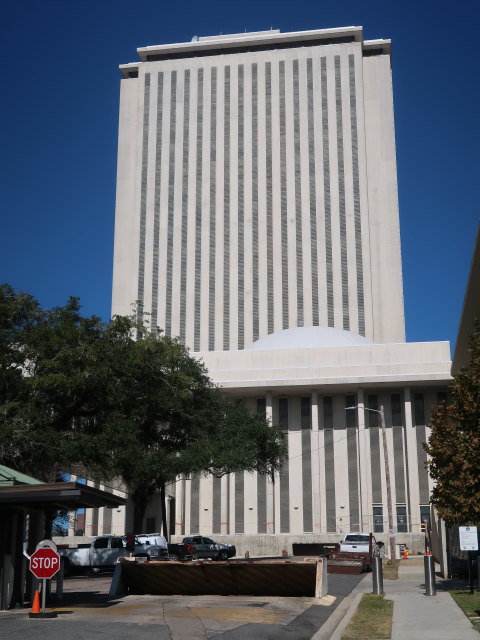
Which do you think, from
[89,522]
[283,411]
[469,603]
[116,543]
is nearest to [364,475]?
[283,411]

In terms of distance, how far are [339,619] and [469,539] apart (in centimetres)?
645

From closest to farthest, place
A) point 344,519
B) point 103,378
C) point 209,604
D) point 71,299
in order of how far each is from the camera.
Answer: point 209,604 → point 103,378 → point 71,299 → point 344,519

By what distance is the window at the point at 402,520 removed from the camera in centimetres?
6488

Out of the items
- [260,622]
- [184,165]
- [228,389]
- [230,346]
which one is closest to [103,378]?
[260,622]

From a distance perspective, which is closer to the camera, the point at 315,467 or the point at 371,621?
the point at 371,621

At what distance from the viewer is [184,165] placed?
10262 centimetres

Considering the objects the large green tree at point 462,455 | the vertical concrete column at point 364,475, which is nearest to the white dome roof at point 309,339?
the vertical concrete column at point 364,475

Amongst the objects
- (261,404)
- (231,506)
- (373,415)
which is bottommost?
(231,506)

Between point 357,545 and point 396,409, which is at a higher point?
point 396,409

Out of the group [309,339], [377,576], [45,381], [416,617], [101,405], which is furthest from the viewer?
[309,339]

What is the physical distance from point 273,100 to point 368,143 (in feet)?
44.2

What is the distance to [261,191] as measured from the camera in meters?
99.1

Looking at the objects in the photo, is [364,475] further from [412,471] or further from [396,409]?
[396,409]

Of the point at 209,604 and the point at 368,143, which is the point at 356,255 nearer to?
the point at 368,143
